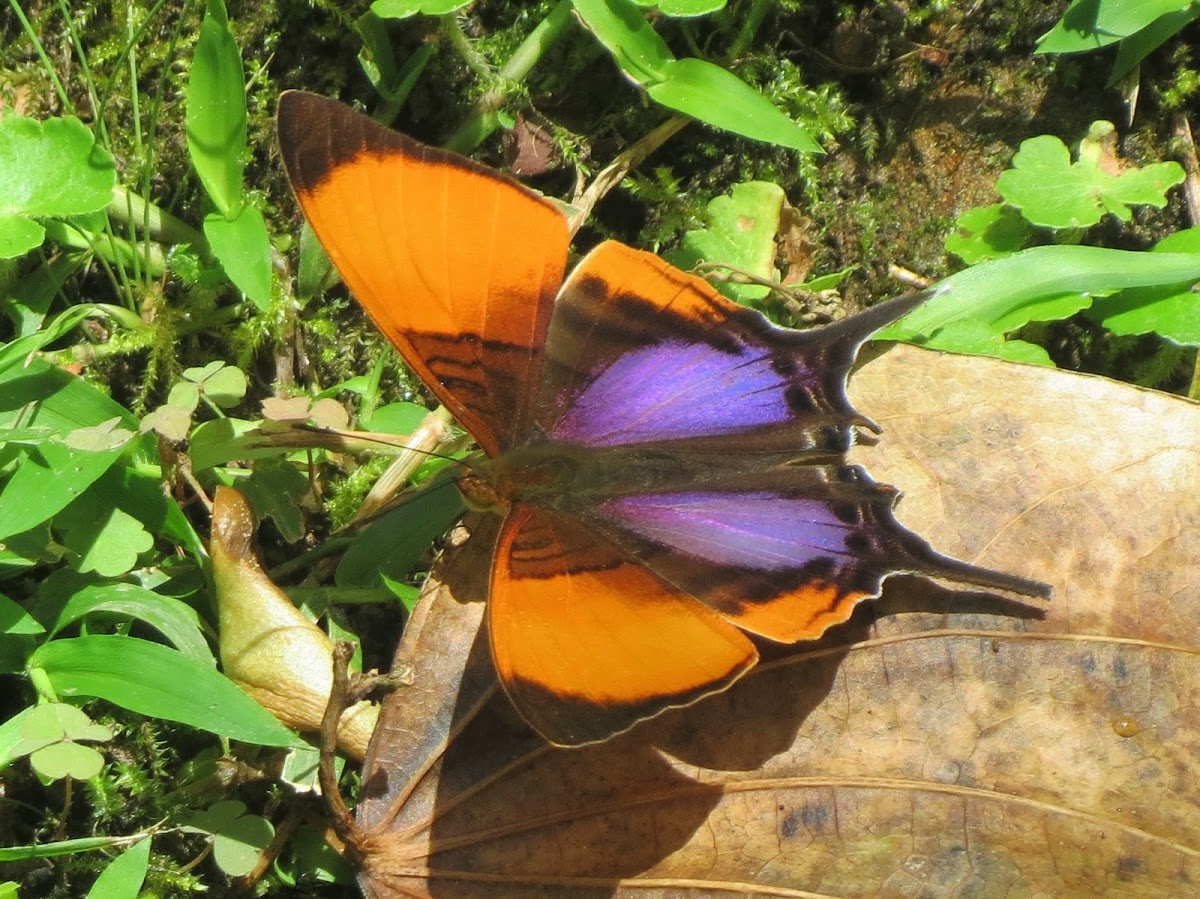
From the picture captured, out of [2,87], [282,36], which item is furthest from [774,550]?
[2,87]

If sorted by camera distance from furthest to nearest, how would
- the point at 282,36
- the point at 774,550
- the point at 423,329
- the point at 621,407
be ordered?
the point at 282,36 < the point at 621,407 < the point at 423,329 < the point at 774,550

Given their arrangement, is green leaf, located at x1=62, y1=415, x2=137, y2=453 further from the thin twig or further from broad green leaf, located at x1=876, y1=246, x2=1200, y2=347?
broad green leaf, located at x1=876, y1=246, x2=1200, y2=347

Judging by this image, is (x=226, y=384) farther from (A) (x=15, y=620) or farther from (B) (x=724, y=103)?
(B) (x=724, y=103)

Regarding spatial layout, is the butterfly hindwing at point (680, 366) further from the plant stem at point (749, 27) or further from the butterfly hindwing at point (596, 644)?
the plant stem at point (749, 27)

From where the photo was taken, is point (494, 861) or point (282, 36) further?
point (282, 36)

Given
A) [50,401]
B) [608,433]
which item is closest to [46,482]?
[50,401]

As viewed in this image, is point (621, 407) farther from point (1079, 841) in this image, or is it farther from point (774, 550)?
point (1079, 841)
